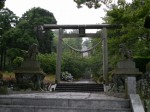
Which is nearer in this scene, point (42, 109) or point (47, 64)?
point (42, 109)

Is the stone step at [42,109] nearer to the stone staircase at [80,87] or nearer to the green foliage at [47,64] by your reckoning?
the stone staircase at [80,87]

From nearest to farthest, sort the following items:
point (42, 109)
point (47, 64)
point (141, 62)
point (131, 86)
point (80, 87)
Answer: point (42, 109) → point (131, 86) → point (141, 62) → point (80, 87) → point (47, 64)

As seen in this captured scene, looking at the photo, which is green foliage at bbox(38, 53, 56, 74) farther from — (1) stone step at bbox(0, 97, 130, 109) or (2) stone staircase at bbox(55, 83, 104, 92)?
(1) stone step at bbox(0, 97, 130, 109)

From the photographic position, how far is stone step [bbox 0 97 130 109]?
980 cm

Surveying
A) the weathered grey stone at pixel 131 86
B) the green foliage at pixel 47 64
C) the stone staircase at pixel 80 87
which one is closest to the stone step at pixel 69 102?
the weathered grey stone at pixel 131 86

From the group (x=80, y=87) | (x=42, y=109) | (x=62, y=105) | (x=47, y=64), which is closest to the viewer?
(x=42, y=109)

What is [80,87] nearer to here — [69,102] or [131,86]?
[131,86]

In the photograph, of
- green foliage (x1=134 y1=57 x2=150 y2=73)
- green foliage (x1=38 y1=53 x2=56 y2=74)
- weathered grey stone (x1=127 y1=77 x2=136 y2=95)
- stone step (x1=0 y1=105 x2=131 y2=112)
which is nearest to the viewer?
stone step (x1=0 y1=105 x2=131 y2=112)

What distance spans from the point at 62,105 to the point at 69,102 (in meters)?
0.25

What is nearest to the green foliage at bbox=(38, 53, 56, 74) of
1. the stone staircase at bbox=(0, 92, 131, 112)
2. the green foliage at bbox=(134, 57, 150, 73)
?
the green foliage at bbox=(134, 57, 150, 73)

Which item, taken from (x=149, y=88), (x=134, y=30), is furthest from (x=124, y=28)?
(x=149, y=88)

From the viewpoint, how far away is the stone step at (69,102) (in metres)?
9.80

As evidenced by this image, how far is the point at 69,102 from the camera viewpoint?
390 inches

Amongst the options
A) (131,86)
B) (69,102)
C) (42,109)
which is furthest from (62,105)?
(131,86)
